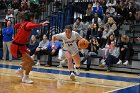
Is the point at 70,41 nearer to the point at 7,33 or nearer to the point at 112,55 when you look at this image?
the point at 112,55

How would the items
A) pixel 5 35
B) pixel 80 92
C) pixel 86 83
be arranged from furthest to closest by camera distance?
1. pixel 5 35
2. pixel 86 83
3. pixel 80 92

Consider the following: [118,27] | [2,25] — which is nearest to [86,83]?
[118,27]

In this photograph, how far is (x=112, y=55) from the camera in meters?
13.3

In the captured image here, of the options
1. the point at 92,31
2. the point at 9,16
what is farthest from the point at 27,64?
the point at 9,16

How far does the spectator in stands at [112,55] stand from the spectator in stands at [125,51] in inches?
6.1

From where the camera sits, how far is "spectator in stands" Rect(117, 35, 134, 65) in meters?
13.1

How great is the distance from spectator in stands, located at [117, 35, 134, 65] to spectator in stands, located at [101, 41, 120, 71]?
0.16m

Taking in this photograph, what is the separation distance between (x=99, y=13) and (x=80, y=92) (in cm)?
881

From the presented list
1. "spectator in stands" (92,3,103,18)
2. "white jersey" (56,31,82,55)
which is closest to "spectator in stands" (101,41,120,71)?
"white jersey" (56,31,82,55)

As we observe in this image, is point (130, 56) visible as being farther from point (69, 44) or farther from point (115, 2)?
point (115, 2)

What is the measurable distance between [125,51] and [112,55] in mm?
536

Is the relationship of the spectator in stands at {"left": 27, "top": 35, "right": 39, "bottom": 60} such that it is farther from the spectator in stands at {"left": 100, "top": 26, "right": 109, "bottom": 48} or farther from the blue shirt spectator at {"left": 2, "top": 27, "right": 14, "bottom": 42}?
the spectator in stands at {"left": 100, "top": 26, "right": 109, "bottom": 48}

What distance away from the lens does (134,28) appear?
1541 cm

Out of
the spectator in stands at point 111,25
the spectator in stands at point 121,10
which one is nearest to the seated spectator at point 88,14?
the spectator in stands at point 121,10
